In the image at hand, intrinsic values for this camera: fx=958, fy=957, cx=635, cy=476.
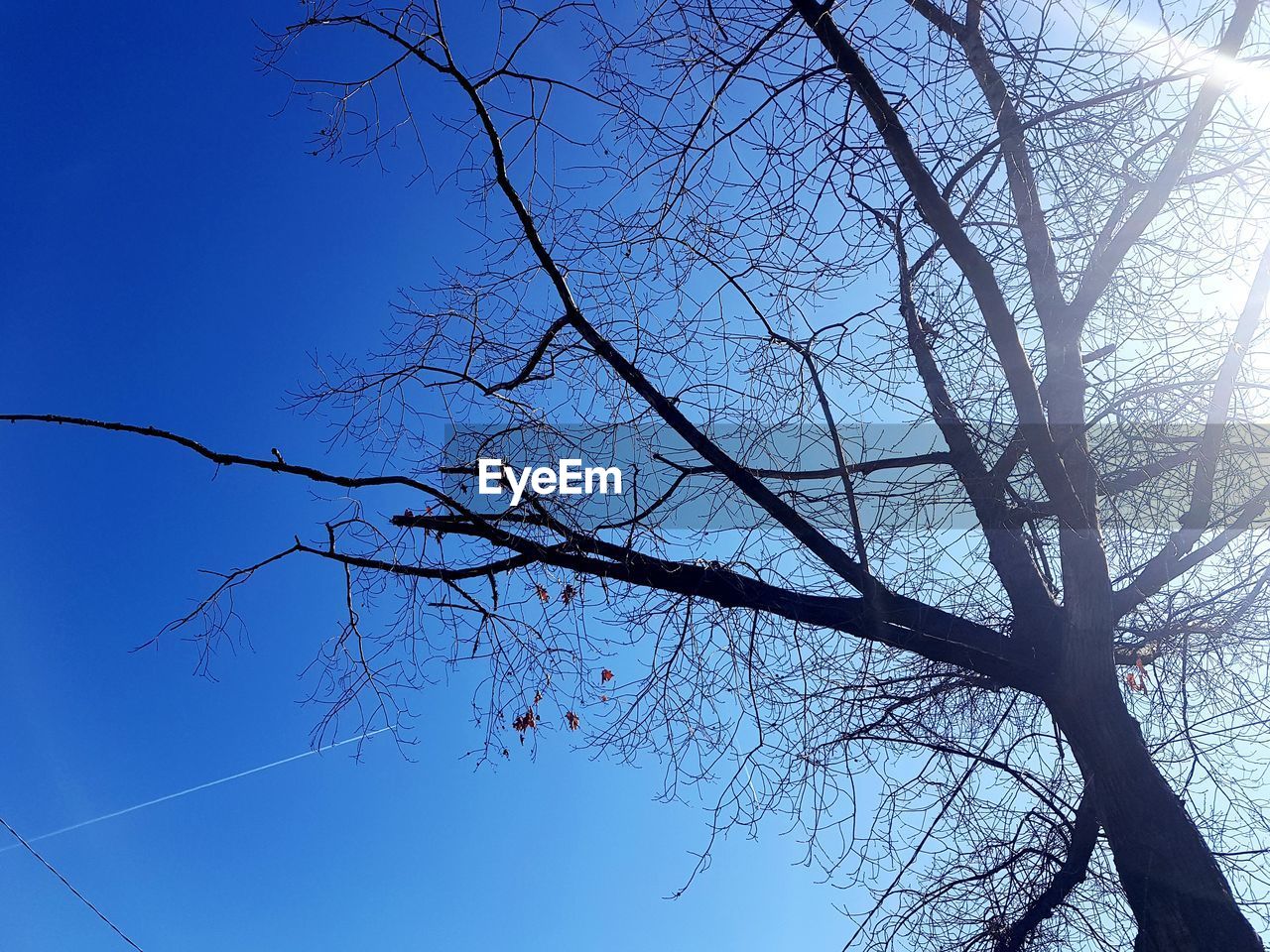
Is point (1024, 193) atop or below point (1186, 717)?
atop

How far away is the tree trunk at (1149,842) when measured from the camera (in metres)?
3.14

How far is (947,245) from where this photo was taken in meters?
4.03

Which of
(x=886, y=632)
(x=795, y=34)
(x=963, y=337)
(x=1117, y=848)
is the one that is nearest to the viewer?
(x=1117, y=848)

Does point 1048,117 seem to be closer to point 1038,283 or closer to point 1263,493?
point 1038,283

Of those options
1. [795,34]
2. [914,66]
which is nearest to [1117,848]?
[914,66]

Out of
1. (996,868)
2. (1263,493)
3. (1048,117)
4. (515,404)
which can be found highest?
(1048,117)

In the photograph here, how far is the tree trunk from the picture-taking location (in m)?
3.14

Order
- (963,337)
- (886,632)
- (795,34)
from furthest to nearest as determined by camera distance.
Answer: (963,337)
(795,34)
(886,632)

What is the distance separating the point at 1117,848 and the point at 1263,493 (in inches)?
68.6

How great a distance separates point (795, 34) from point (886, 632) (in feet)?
8.32

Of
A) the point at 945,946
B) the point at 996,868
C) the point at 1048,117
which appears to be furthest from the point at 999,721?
the point at 1048,117

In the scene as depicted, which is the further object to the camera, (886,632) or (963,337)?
(963,337)

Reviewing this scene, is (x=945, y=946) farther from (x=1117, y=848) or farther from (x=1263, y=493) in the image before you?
(x=1263, y=493)

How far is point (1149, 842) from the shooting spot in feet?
10.9
